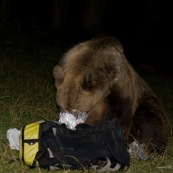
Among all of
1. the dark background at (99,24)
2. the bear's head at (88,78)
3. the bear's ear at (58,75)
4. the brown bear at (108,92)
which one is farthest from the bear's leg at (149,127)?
the dark background at (99,24)

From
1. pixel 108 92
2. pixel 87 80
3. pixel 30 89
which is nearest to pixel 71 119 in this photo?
pixel 87 80

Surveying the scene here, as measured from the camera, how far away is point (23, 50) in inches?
539

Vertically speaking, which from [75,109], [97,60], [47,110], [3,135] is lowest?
[47,110]

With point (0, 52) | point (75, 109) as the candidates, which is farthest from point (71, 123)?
point (0, 52)

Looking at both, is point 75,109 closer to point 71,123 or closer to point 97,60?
point 71,123

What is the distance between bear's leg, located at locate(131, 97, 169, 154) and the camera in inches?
283

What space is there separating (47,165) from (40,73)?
21.5ft

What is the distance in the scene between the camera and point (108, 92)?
21.6 ft

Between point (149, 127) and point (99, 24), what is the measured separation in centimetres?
1214

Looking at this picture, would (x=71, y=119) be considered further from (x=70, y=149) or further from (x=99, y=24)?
(x=99, y=24)

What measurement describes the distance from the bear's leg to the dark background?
757 cm

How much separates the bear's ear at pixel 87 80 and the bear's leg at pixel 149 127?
127 centimetres

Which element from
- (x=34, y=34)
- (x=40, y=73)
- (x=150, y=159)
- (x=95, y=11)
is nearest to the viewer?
(x=150, y=159)

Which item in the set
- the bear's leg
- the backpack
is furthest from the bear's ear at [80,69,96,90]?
the bear's leg
